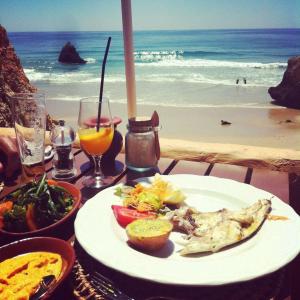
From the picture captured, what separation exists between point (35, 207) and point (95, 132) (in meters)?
0.61

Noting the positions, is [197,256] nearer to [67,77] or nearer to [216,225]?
[216,225]

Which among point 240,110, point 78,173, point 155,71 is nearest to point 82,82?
point 155,71

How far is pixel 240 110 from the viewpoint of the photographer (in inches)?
494

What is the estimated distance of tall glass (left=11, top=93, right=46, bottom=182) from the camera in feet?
5.53

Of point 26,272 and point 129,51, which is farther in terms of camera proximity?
point 129,51

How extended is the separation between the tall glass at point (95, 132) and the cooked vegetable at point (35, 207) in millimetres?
341

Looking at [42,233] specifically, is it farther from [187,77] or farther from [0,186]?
[187,77]

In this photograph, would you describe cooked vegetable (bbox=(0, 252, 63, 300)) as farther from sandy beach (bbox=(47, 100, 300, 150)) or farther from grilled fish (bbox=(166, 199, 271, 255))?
sandy beach (bbox=(47, 100, 300, 150))

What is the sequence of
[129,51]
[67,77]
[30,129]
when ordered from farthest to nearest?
[67,77], [129,51], [30,129]

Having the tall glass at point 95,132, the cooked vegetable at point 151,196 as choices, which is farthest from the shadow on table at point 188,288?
the tall glass at point 95,132

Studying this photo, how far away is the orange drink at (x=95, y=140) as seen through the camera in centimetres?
179

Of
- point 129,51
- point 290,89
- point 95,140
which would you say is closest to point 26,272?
point 95,140

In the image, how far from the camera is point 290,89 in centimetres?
1350

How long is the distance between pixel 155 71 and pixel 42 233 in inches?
908
